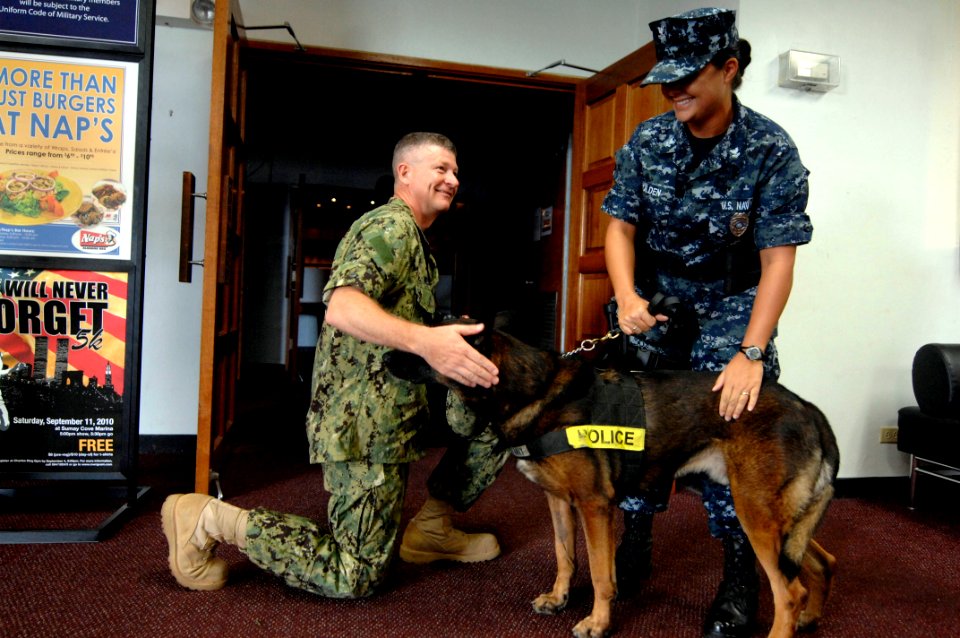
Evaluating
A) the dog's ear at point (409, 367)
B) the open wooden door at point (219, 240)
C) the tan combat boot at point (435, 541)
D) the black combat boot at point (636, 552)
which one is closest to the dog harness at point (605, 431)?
the dog's ear at point (409, 367)

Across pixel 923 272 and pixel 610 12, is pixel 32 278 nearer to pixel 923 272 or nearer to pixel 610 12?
pixel 610 12

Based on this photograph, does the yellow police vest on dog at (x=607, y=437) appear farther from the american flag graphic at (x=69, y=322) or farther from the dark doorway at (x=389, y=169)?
the dark doorway at (x=389, y=169)

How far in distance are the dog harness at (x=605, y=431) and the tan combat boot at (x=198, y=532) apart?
34.8 inches

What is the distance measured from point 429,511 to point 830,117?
9.69ft

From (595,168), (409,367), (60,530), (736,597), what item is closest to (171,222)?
(60,530)

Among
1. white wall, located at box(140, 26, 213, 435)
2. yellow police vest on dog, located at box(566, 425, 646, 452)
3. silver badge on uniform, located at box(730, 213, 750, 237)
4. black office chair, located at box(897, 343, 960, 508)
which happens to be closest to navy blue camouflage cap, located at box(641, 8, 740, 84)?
silver badge on uniform, located at box(730, 213, 750, 237)

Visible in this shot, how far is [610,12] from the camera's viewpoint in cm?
455

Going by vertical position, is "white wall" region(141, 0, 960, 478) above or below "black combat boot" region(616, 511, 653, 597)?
above

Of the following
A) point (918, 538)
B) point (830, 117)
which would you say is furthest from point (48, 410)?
point (830, 117)

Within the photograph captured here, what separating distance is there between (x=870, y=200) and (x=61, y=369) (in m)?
4.01

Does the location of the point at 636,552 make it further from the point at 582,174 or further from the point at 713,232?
the point at 582,174

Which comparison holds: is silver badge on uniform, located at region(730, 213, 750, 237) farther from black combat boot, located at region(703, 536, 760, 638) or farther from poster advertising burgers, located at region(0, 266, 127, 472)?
poster advertising burgers, located at region(0, 266, 127, 472)

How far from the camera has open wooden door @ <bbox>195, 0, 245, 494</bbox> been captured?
2.83m

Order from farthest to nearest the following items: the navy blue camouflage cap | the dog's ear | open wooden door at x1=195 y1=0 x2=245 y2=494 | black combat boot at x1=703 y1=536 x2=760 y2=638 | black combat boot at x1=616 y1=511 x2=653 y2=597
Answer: open wooden door at x1=195 y1=0 x2=245 y2=494, black combat boot at x1=616 y1=511 x2=653 y2=597, black combat boot at x1=703 y1=536 x2=760 y2=638, the navy blue camouflage cap, the dog's ear
